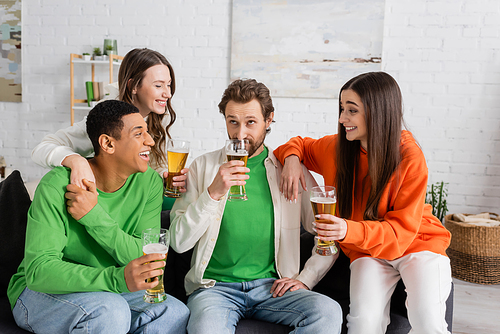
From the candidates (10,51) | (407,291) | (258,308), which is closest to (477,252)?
(407,291)

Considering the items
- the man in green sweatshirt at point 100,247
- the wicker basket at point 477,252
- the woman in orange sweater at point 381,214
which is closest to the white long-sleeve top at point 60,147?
the man in green sweatshirt at point 100,247

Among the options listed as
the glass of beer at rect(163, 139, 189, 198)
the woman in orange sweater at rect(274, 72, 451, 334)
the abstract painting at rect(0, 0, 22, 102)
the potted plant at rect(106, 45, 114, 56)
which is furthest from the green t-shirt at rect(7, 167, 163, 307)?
the abstract painting at rect(0, 0, 22, 102)

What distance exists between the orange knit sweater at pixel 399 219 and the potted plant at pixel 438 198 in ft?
5.81

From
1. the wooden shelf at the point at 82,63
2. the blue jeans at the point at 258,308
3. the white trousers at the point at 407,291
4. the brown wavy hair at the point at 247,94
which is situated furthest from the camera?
the wooden shelf at the point at 82,63

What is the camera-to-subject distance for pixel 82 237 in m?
1.55

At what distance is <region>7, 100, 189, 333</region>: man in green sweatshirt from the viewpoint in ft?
4.42

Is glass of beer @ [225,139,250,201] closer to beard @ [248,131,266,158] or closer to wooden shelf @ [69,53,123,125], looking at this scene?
beard @ [248,131,266,158]

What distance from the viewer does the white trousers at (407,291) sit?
159 centimetres

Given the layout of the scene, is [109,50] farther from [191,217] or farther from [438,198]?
[438,198]

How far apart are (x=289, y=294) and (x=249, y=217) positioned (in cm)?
36

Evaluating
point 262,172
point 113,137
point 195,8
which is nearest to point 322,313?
point 262,172

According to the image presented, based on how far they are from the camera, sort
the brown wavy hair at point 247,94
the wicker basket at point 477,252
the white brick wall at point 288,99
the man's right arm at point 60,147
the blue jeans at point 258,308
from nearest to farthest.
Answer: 1. the blue jeans at point 258,308
2. the man's right arm at point 60,147
3. the brown wavy hair at point 247,94
4. the wicker basket at point 477,252
5. the white brick wall at point 288,99

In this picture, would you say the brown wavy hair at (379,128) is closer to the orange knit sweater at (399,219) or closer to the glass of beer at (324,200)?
the orange knit sweater at (399,219)

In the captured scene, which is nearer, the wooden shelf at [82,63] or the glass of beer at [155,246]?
the glass of beer at [155,246]
